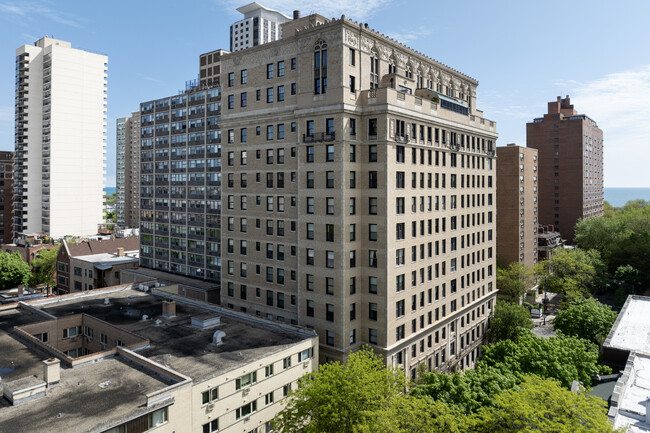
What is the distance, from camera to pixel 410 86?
62.1 m

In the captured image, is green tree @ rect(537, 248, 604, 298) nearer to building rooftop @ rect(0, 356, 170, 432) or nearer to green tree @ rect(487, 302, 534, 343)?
green tree @ rect(487, 302, 534, 343)

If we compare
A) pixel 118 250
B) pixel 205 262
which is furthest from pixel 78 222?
pixel 205 262

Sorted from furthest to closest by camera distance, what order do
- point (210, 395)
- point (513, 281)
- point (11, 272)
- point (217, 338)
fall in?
point (513, 281) → point (11, 272) → point (217, 338) → point (210, 395)

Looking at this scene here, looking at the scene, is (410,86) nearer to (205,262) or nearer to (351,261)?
(351,261)

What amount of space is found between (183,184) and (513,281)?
75807 millimetres

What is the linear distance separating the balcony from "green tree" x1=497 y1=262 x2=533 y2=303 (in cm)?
6446

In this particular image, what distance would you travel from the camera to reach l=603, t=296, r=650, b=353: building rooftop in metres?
54.9

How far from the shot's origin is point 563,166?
597 ft

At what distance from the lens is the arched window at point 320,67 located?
55188 millimetres

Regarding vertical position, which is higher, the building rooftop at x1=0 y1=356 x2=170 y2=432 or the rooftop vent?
the rooftop vent

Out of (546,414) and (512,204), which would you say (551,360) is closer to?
(546,414)

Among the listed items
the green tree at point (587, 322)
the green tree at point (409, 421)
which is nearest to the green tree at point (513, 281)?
the green tree at point (587, 322)

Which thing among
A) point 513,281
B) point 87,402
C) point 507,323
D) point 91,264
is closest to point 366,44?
point 87,402

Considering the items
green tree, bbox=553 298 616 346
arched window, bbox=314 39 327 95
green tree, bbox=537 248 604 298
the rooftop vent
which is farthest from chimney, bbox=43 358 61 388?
green tree, bbox=537 248 604 298
